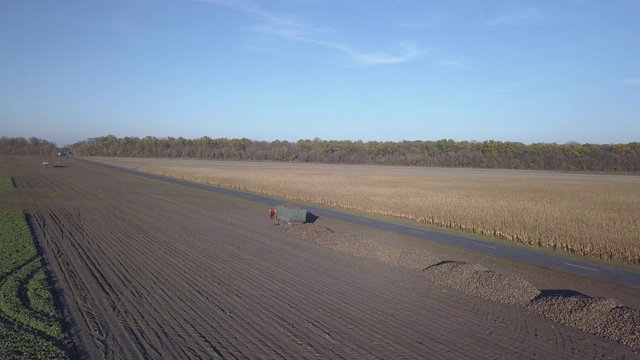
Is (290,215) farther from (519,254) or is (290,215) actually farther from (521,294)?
(521,294)

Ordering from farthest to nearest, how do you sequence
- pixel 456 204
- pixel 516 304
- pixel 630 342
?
pixel 456 204
pixel 516 304
pixel 630 342

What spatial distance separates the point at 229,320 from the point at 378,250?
8.62 metres

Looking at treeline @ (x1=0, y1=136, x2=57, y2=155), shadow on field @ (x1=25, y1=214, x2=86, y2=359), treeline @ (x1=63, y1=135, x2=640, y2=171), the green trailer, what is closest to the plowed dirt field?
shadow on field @ (x1=25, y1=214, x2=86, y2=359)

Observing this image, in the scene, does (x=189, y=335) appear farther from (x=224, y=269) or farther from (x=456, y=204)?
(x=456, y=204)

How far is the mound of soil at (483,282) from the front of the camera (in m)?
12.1

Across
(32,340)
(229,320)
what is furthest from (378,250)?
(32,340)

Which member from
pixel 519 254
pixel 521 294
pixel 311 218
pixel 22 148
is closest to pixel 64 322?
pixel 521 294

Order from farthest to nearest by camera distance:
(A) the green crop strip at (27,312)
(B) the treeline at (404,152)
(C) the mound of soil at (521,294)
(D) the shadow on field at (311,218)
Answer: (B) the treeline at (404,152), (D) the shadow on field at (311,218), (C) the mound of soil at (521,294), (A) the green crop strip at (27,312)

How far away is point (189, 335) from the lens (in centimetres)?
874

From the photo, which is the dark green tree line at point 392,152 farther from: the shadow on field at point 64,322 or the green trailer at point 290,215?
the shadow on field at point 64,322

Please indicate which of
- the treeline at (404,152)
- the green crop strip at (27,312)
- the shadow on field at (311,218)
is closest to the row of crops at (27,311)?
the green crop strip at (27,312)

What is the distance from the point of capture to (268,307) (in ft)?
34.7

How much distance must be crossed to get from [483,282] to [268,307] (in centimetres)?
Result: 564

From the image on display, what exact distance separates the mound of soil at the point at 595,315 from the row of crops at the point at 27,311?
363 inches
